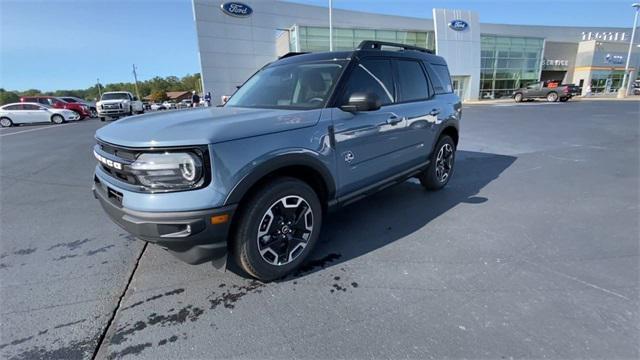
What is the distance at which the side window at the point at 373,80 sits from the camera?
9.90 feet

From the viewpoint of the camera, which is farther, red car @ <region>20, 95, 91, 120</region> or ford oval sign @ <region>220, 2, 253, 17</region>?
ford oval sign @ <region>220, 2, 253, 17</region>

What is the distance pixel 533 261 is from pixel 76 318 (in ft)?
12.2

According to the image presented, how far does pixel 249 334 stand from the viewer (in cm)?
204

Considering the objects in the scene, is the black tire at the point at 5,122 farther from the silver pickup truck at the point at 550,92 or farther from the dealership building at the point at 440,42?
the silver pickup truck at the point at 550,92

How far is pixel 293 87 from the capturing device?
3225 millimetres

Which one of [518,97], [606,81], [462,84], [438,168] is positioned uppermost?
[462,84]

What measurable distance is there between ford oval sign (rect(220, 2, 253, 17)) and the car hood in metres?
29.1

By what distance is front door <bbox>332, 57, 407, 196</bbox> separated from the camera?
2.85m

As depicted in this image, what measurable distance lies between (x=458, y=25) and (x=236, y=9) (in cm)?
2456

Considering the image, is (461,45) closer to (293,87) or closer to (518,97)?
(518,97)

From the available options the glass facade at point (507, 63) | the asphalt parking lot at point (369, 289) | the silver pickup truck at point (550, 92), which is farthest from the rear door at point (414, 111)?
the glass facade at point (507, 63)

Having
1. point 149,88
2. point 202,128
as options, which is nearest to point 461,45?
point 202,128

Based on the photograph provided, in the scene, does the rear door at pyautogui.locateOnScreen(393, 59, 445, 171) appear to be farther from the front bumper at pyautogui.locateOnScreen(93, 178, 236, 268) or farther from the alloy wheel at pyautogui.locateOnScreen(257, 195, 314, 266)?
the front bumper at pyautogui.locateOnScreen(93, 178, 236, 268)

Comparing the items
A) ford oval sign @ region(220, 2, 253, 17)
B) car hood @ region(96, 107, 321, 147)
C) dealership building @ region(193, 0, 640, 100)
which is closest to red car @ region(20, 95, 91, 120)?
dealership building @ region(193, 0, 640, 100)
